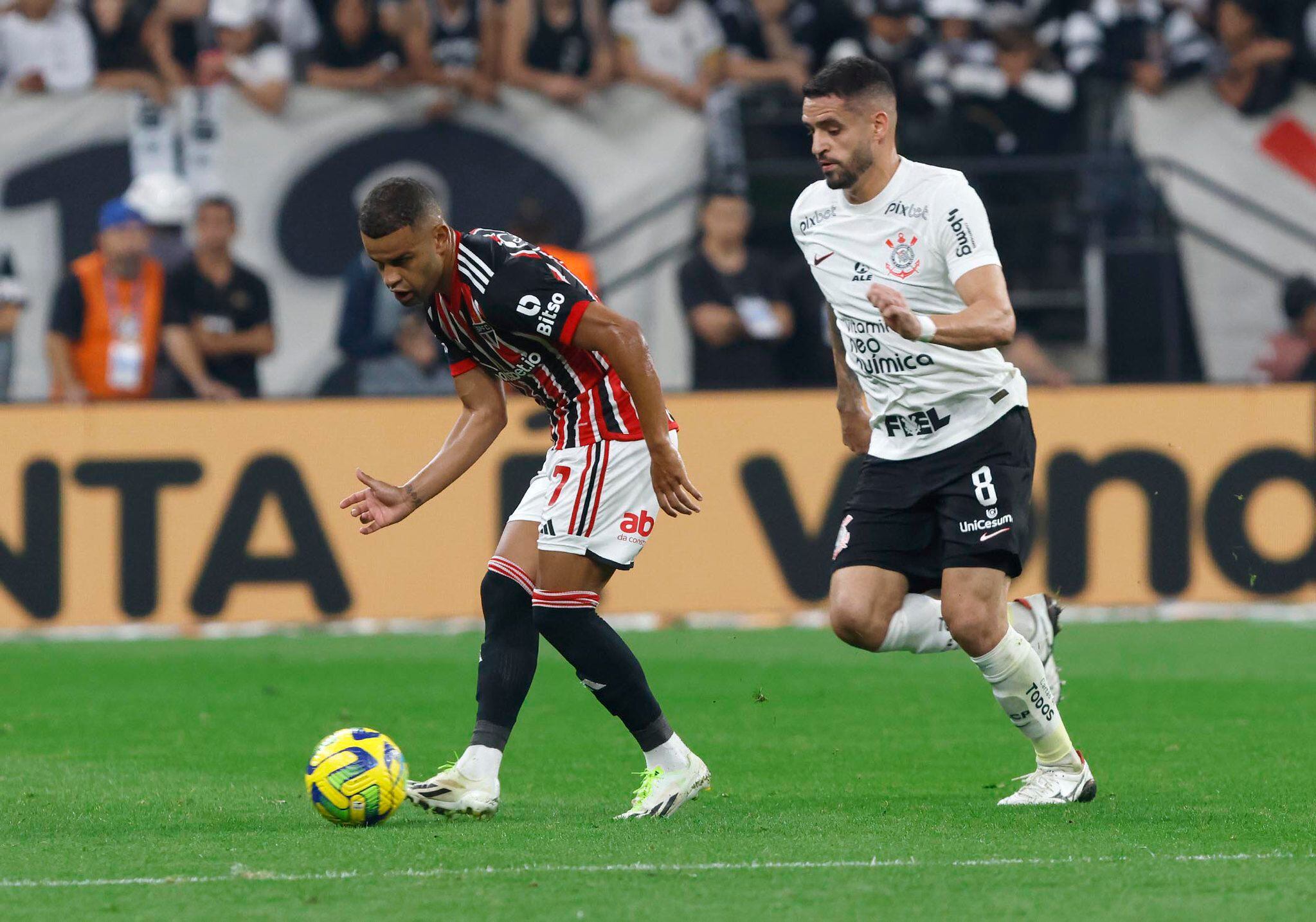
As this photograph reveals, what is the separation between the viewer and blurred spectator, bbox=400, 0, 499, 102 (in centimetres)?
1639

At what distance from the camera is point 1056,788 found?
665 cm

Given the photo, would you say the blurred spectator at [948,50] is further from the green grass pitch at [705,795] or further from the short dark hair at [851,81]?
the short dark hair at [851,81]

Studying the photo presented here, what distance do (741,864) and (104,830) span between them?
2036 millimetres

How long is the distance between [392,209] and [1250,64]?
40.4ft

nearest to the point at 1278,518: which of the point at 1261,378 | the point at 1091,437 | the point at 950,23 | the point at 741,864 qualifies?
the point at 1091,437

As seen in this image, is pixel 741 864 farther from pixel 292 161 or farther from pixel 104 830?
pixel 292 161

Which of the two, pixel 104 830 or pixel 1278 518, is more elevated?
pixel 104 830

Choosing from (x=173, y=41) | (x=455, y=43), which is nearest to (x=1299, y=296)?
(x=455, y=43)

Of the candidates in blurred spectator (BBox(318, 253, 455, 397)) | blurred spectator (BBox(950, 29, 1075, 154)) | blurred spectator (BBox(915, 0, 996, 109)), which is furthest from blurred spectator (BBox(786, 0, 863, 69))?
blurred spectator (BBox(318, 253, 455, 397))

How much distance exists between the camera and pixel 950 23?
1652cm

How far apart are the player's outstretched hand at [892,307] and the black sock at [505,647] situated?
5.32 ft

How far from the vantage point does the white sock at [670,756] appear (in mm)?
6578

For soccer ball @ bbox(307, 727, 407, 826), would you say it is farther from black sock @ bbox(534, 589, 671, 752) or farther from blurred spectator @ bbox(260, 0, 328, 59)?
blurred spectator @ bbox(260, 0, 328, 59)

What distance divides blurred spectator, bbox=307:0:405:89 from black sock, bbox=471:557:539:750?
→ 34.6 ft
